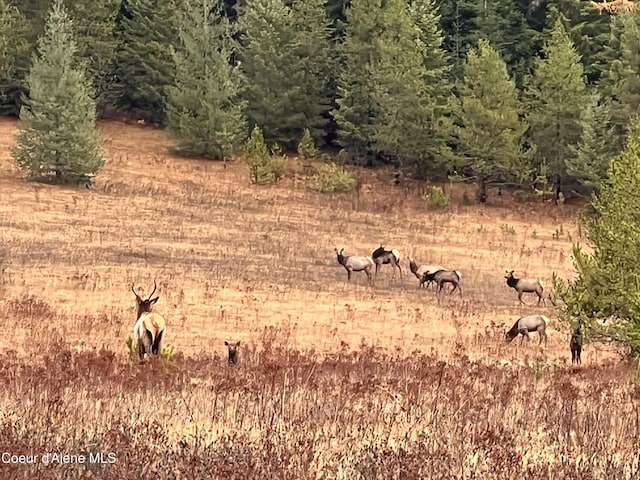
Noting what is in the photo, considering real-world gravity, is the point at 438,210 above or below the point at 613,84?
below

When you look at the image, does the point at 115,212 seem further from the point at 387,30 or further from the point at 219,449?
the point at 219,449

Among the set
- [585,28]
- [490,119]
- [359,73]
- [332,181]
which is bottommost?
[332,181]

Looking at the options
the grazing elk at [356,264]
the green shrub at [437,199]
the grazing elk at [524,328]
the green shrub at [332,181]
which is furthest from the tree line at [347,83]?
the grazing elk at [524,328]

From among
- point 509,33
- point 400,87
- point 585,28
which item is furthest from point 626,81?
point 509,33

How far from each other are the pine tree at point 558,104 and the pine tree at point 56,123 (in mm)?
19104

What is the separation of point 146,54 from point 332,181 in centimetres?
1688

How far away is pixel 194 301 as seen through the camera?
19266 mm

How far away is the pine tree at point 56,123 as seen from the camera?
115 feet

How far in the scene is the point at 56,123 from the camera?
116 feet

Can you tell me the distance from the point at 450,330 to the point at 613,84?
26596 millimetres

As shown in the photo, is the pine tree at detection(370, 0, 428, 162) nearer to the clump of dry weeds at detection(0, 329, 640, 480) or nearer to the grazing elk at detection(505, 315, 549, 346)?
the grazing elk at detection(505, 315, 549, 346)

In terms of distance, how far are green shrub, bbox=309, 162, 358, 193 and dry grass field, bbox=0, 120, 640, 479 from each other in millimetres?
669

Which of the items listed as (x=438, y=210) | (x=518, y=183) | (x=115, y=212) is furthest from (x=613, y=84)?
(x=115, y=212)

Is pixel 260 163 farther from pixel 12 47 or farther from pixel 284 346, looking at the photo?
pixel 284 346
